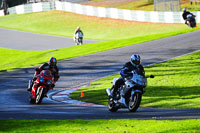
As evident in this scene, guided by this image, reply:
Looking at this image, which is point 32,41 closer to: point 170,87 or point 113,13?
point 113,13

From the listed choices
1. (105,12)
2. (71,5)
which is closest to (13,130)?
(105,12)

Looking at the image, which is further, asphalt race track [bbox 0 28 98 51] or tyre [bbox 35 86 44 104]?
asphalt race track [bbox 0 28 98 51]

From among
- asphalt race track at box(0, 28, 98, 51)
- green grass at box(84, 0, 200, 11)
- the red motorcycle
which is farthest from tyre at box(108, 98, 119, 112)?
green grass at box(84, 0, 200, 11)

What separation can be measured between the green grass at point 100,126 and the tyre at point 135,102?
→ 1.61m

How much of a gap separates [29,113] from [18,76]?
47.7 feet

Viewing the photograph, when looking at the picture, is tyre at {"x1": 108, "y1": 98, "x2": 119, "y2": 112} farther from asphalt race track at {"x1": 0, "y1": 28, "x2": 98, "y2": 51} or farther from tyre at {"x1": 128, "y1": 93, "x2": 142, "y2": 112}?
asphalt race track at {"x1": 0, "y1": 28, "x2": 98, "y2": 51}

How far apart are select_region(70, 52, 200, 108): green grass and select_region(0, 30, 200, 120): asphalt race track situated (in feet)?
4.16

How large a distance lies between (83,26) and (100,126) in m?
54.9

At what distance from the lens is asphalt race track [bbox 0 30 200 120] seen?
13578mm

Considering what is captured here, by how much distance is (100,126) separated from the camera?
36.9 feet

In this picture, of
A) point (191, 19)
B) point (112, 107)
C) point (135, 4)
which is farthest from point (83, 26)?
point (112, 107)

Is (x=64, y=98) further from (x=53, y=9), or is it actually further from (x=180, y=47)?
(x=53, y=9)

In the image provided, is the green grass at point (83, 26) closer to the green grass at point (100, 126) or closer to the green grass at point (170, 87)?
the green grass at point (170, 87)

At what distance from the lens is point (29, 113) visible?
576 inches
